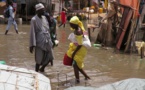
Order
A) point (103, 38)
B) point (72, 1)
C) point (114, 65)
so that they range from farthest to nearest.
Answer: point (72, 1) < point (103, 38) < point (114, 65)

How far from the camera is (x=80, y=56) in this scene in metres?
6.64

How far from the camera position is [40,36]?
702cm

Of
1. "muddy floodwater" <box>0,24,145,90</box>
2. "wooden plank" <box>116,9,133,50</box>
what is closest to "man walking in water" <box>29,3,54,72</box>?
"muddy floodwater" <box>0,24,145,90</box>

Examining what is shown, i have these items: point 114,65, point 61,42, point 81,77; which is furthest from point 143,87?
point 61,42

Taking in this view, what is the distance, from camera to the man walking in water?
22.6 feet

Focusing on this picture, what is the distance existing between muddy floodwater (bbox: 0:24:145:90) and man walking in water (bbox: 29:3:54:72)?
1.63 ft

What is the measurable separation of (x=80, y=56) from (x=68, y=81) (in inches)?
26.3

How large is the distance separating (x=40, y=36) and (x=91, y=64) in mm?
2254

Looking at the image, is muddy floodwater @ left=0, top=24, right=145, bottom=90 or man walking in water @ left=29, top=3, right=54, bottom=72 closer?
man walking in water @ left=29, top=3, right=54, bottom=72

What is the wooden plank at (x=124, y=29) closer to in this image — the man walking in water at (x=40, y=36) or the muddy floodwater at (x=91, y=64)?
the muddy floodwater at (x=91, y=64)

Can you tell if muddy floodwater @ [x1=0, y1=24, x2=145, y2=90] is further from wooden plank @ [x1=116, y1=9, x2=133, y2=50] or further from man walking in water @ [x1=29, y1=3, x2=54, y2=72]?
man walking in water @ [x1=29, y1=3, x2=54, y2=72]

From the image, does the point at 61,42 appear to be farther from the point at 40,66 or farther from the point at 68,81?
the point at 68,81

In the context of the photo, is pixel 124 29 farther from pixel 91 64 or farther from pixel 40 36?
pixel 40 36

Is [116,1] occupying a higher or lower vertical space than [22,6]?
higher
